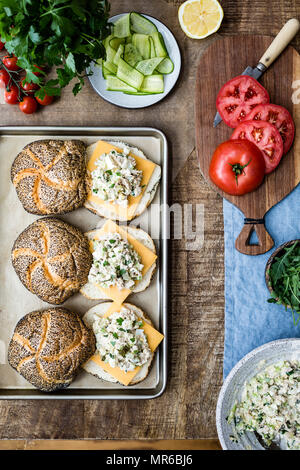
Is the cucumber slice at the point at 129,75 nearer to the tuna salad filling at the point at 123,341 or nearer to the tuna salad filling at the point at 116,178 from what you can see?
the tuna salad filling at the point at 116,178

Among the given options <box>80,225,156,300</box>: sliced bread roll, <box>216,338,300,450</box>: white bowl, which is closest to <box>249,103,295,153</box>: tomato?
<box>80,225,156,300</box>: sliced bread roll

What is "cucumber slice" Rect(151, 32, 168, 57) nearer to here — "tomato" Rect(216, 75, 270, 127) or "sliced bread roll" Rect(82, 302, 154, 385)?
"tomato" Rect(216, 75, 270, 127)

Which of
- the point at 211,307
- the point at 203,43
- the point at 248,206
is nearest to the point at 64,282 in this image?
the point at 211,307

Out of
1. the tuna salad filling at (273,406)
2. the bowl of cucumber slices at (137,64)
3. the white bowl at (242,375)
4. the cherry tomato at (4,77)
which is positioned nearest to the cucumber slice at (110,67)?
the bowl of cucumber slices at (137,64)

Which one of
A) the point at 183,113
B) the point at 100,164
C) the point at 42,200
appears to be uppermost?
the point at 183,113

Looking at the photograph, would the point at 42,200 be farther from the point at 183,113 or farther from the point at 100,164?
the point at 183,113

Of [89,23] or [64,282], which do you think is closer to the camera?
[89,23]

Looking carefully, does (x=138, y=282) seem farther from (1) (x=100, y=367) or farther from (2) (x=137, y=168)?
(2) (x=137, y=168)
